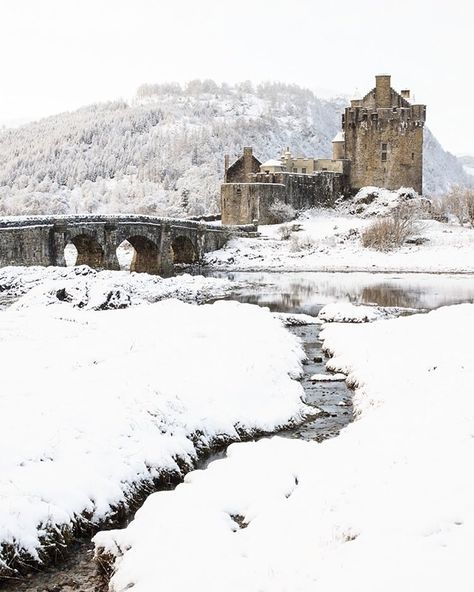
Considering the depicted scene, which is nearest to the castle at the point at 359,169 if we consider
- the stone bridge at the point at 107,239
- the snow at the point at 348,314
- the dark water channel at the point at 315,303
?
the stone bridge at the point at 107,239

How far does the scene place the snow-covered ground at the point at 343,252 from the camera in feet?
200

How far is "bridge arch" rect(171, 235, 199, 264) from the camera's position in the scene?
65.4 metres

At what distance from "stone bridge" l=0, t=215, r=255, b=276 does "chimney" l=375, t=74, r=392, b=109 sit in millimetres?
20018

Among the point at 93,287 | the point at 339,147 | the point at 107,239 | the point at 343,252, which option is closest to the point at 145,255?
the point at 107,239

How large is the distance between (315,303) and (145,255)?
24.8m

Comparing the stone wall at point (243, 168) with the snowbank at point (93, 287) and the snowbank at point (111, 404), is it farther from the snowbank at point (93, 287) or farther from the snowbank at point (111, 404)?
the snowbank at point (111, 404)

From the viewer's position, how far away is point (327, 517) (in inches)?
346

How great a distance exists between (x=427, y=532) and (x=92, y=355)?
11.8 m

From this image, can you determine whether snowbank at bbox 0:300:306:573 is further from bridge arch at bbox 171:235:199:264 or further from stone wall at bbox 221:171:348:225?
stone wall at bbox 221:171:348:225

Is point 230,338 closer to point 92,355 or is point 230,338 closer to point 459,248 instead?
point 92,355

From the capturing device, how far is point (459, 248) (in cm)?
6344

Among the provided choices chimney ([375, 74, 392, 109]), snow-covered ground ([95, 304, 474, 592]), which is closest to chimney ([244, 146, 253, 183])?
chimney ([375, 74, 392, 109])

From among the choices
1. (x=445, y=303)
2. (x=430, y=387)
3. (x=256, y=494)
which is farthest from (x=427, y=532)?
(x=445, y=303)

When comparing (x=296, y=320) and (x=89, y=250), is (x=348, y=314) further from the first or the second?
(x=89, y=250)
